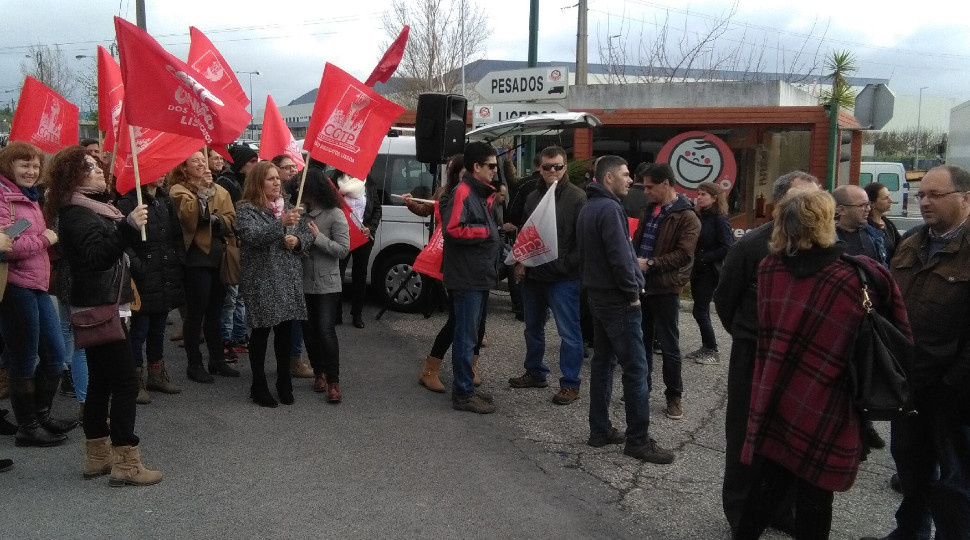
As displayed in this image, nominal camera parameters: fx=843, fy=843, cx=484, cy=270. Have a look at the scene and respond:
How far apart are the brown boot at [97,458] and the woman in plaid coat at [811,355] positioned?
350 centimetres

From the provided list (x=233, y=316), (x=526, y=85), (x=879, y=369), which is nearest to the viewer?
(x=879, y=369)

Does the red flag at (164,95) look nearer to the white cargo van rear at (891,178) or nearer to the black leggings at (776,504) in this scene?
the black leggings at (776,504)

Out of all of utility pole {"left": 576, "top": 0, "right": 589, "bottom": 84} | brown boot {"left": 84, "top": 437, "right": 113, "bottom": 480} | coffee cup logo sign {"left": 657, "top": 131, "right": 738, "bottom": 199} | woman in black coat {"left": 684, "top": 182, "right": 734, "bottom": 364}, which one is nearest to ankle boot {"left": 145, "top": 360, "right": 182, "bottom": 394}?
brown boot {"left": 84, "top": 437, "right": 113, "bottom": 480}

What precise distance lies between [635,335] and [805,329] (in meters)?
2.02

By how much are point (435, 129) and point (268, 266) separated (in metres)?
3.30

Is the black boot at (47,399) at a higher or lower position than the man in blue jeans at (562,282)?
lower

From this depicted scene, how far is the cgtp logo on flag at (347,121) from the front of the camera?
6.42 m

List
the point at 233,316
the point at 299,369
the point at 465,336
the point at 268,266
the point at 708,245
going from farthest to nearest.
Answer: the point at 233,316
the point at 708,245
the point at 299,369
the point at 465,336
the point at 268,266

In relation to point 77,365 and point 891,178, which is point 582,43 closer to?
point 891,178

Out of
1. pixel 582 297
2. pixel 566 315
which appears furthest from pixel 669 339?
pixel 582 297

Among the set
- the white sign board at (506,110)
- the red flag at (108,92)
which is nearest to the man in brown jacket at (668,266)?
the red flag at (108,92)

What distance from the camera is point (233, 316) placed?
8.05m

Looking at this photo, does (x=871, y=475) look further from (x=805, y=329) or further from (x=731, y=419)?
(x=805, y=329)

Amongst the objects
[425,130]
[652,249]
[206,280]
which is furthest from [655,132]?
[206,280]
